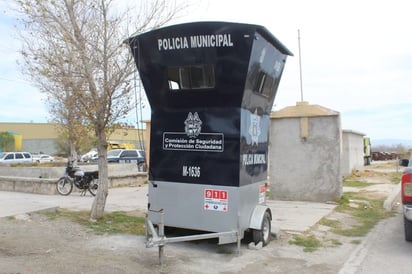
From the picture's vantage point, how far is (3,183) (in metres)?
16.8

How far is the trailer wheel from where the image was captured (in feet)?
24.5

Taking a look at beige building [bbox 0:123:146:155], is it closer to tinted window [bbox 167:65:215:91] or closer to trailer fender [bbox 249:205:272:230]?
tinted window [bbox 167:65:215:91]

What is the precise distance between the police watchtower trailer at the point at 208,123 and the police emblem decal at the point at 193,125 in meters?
0.02

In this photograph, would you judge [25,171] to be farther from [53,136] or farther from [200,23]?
[53,136]

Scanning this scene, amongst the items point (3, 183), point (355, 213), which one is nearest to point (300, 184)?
point (355, 213)

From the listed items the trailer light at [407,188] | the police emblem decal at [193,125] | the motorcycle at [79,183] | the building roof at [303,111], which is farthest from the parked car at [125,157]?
the trailer light at [407,188]

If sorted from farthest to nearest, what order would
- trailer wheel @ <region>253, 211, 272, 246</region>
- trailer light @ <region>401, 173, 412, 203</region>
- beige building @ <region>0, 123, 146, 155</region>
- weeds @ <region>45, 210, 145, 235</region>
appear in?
beige building @ <region>0, 123, 146, 155</region>, weeds @ <region>45, 210, 145, 235</region>, trailer wheel @ <region>253, 211, 272, 246</region>, trailer light @ <region>401, 173, 412, 203</region>

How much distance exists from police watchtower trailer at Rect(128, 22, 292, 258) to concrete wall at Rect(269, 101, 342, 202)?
5462 mm

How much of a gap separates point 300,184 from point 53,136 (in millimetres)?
67932

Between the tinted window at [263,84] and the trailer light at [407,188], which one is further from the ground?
the tinted window at [263,84]

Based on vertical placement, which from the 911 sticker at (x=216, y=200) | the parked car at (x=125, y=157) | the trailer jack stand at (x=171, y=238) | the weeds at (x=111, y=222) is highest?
the parked car at (x=125, y=157)

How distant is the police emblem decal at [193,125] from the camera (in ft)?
24.2

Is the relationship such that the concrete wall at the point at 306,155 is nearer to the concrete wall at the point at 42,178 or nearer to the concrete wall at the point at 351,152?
the concrete wall at the point at 42,178

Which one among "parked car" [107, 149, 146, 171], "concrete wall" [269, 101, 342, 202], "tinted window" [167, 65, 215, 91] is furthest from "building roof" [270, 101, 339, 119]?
"parked car" [107, 149, 146, 171]
